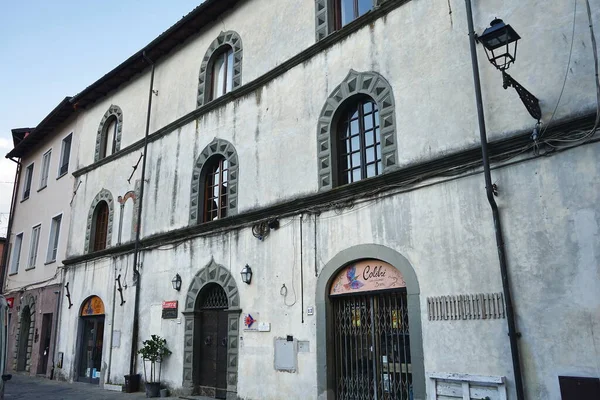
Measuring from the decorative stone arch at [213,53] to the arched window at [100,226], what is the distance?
6063 millimetres

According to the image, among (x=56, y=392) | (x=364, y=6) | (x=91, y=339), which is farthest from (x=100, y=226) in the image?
(x=364, y=6)

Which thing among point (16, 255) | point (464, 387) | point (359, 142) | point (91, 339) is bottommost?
point (464, 387)

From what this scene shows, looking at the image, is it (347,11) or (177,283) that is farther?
(177,283)

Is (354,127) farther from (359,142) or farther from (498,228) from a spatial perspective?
(498,228)

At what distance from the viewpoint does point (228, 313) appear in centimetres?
1173

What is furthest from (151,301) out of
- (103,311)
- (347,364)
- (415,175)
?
(415,175)

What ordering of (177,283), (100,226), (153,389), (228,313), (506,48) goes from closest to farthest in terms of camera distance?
(506,48), (228,313), (153,389), (177,283), (100,226)

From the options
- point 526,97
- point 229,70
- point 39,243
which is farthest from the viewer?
point 39,243

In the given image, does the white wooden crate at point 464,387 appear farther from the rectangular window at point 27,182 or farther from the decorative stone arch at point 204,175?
the rectangular window at point 27,182

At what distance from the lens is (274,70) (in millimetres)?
12016

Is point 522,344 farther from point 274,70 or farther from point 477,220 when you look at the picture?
point 274,70

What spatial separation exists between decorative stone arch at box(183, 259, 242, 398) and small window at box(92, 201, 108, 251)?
6.09 meters

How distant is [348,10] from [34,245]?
16969 millimetres

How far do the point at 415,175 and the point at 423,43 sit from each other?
95.8 inches
